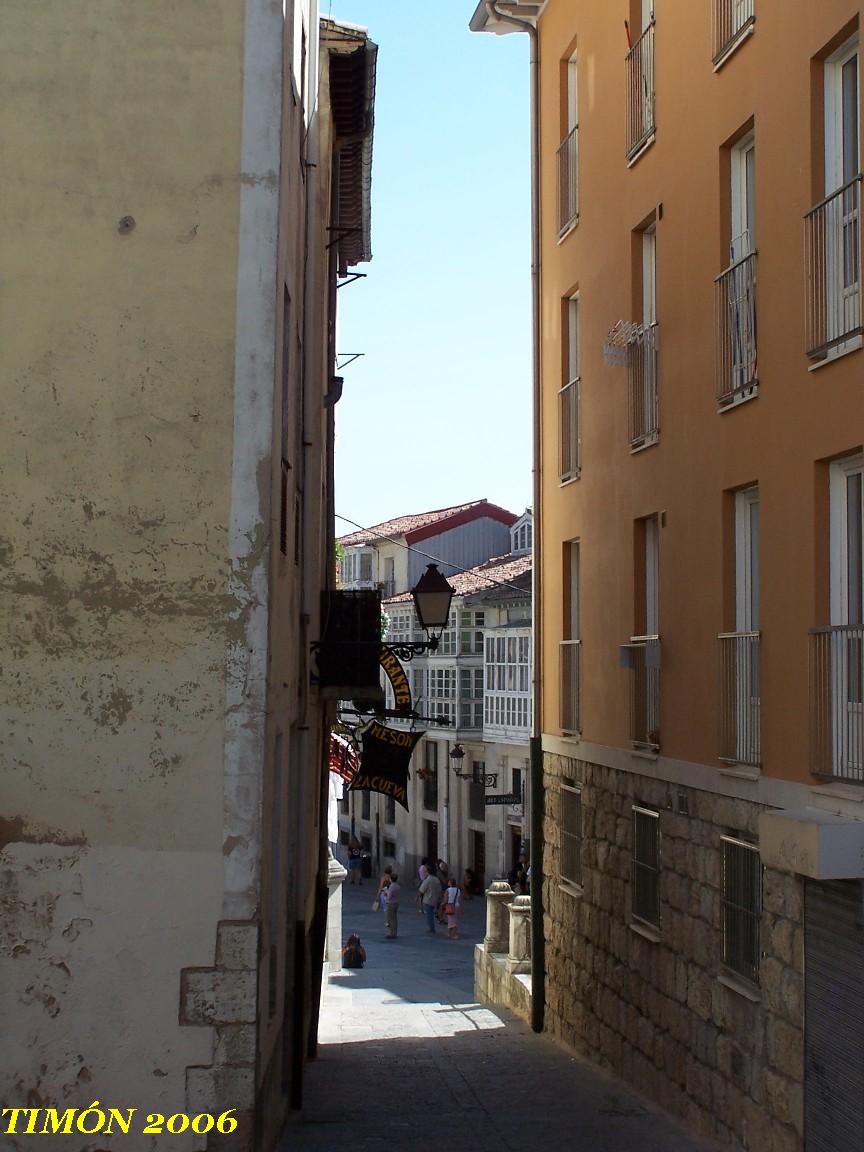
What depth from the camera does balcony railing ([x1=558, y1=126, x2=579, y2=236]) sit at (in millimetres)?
17141

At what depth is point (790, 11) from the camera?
34.6 ft

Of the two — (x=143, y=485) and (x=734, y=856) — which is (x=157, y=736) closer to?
(x=143, y=485)

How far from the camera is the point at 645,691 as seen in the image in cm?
1402

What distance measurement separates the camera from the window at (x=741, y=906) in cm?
1104

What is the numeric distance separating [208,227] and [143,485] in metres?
1.60

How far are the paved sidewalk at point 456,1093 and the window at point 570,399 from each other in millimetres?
6379

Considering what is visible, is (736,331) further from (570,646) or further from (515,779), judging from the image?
(515,779)

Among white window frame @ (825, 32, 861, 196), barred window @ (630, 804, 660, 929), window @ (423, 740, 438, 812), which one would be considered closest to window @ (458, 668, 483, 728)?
window @ (423, 740, 438, 812)

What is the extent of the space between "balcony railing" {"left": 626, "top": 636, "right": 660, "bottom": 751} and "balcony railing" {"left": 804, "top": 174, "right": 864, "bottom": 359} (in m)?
4.22

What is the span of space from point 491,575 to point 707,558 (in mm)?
38228

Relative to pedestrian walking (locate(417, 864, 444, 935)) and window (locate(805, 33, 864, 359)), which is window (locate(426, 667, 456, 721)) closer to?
pedestrian walking (locate(417, 864, 444, 935))

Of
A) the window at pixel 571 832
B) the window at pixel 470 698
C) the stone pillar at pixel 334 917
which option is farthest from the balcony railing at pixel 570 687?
the window at pixel 470 698

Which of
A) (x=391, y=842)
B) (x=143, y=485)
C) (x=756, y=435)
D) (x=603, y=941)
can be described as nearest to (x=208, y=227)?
(x=143, y=485)

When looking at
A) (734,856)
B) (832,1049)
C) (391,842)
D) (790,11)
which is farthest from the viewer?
(391,842)
